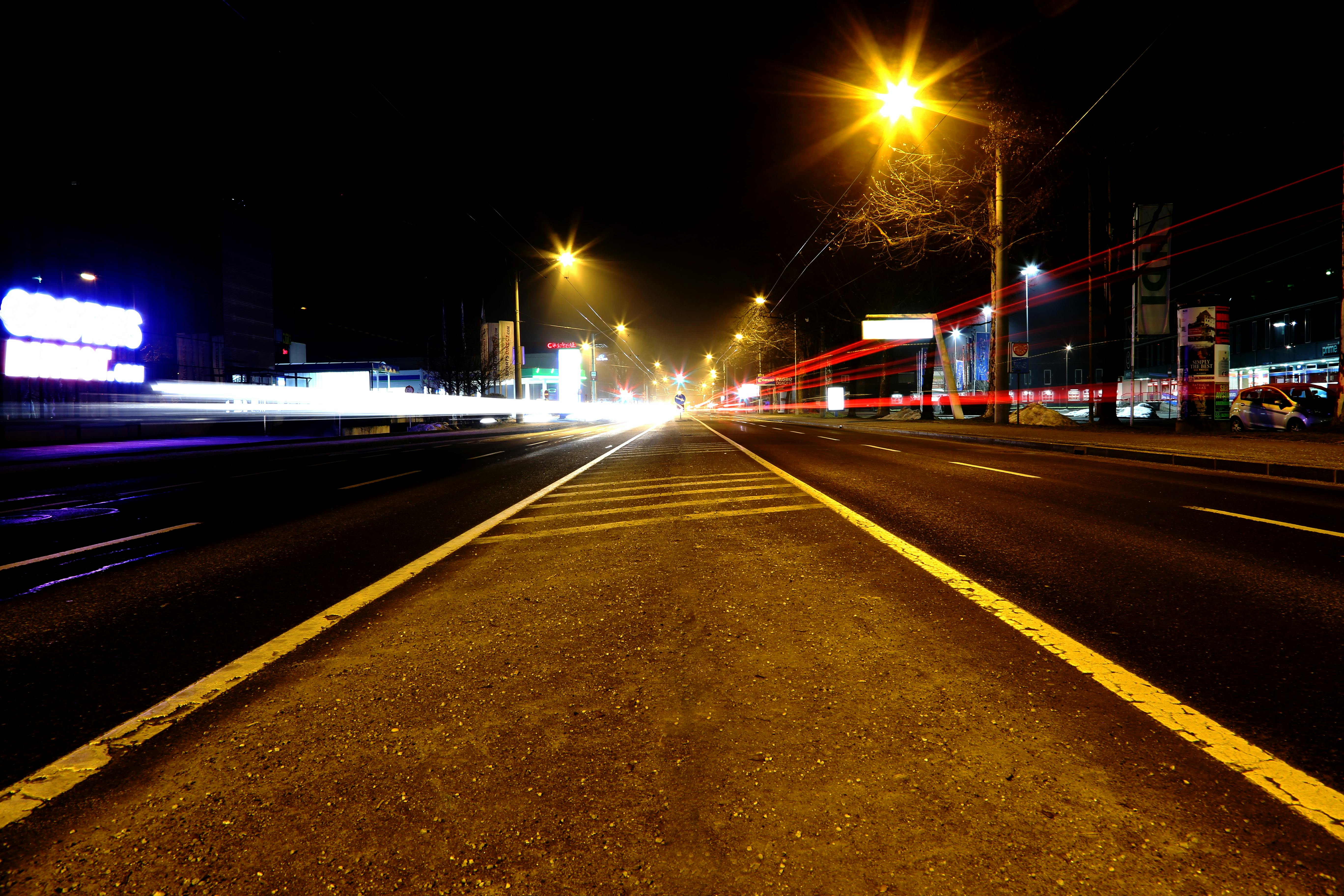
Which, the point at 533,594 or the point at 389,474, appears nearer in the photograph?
the point at 533,594

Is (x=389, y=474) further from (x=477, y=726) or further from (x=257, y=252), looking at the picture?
(x=257, y=252)

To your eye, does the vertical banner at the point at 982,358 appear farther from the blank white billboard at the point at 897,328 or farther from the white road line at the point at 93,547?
the white road line at the point at 93,547

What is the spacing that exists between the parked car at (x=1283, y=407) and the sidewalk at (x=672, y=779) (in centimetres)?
2241

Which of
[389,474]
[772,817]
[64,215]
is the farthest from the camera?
[64,215]

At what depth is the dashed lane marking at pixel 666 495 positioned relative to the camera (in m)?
7.51

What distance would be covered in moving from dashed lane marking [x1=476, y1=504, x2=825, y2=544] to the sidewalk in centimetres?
214

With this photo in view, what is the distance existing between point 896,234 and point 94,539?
80.8 ft

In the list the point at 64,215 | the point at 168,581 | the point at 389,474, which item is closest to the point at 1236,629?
the point at 168,581

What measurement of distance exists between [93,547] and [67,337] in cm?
2442

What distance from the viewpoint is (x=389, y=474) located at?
11.1 m

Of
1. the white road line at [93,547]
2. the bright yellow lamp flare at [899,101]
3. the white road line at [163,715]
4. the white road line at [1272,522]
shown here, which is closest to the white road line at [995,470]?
the white road line at [1272,522]

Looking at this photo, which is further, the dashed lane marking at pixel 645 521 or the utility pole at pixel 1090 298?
the utility pole at pixel 1090 298

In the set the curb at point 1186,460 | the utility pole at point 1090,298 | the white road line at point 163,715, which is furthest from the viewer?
the utility pole at point 1090,298

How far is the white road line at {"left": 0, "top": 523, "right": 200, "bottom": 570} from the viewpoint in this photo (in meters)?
4.81
